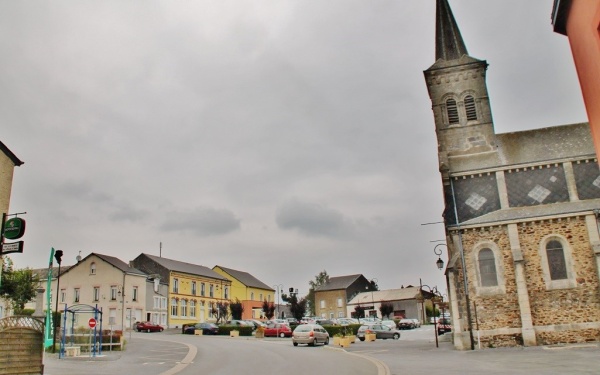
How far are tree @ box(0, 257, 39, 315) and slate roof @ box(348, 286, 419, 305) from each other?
5044cm

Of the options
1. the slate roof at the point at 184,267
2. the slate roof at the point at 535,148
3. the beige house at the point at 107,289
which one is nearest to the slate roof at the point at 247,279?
the slate roof at the point at 184,267

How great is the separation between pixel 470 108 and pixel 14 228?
26328mm

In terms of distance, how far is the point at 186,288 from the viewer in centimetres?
6256

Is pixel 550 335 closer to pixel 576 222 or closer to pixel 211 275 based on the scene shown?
pixel 576 222

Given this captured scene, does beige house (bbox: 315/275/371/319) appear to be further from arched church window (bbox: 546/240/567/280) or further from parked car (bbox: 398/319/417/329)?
arched church window (bbox: 546/240/567/280)

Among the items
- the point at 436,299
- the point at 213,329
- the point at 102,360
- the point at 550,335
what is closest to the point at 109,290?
the point at 213,329

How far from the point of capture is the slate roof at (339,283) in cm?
8496

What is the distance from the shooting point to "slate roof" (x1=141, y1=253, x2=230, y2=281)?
61219 millimetres

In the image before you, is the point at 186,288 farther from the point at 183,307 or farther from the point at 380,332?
the point at 380,332

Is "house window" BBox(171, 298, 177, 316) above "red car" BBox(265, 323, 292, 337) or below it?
above

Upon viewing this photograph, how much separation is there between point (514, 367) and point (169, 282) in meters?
50.0

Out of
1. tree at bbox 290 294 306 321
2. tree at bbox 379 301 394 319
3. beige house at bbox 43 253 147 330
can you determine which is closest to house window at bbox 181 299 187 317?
beige house at bbox 43 253 147 330

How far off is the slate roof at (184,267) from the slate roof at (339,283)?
22118 mm

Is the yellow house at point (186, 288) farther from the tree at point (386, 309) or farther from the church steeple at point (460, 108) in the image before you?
the church steeple at point (460, 108)
